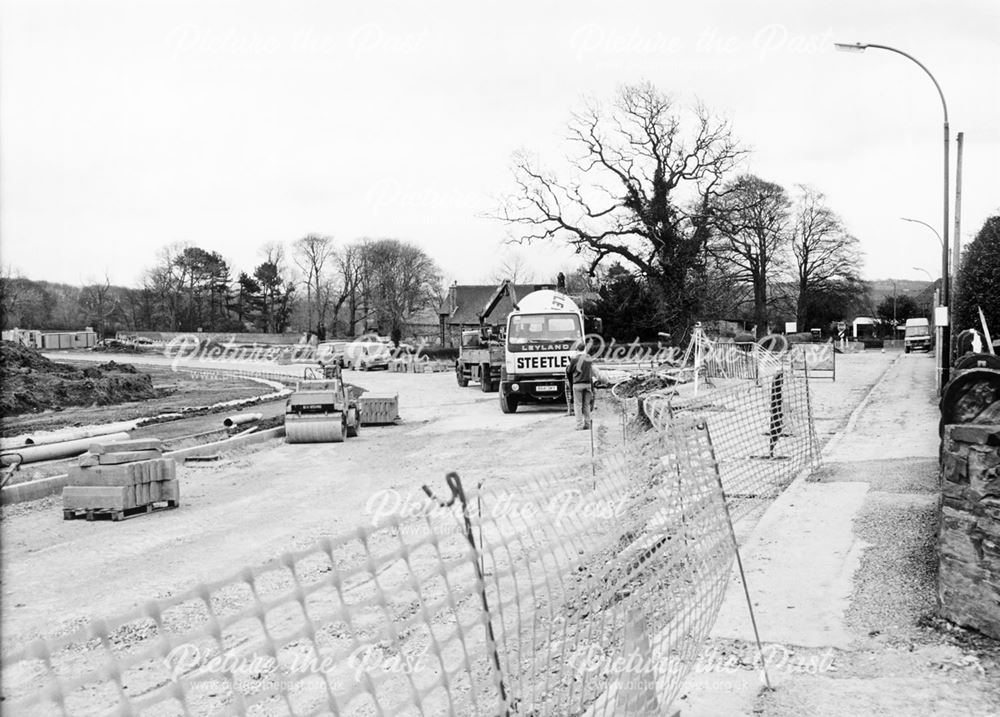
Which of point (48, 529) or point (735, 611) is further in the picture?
point (48, 529)

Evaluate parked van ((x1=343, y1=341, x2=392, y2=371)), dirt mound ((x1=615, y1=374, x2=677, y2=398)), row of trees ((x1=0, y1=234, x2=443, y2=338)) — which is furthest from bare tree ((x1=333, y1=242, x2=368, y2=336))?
dirt mound ((x1=615, y1=374, x2=677, y2=398))

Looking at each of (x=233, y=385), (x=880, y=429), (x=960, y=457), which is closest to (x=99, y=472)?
(x=960, y=457)

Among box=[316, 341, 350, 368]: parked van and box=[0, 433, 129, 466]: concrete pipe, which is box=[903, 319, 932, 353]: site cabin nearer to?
box=[316, 341, 350, 368]: parked van

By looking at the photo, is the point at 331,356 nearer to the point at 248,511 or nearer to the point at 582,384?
the point at 582,384

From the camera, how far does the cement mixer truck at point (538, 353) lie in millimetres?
22812

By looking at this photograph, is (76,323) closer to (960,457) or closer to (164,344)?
(164,344)

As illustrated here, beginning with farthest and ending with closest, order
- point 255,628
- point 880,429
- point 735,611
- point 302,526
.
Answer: point 880,429 < point 302,526 < point 255,628 < point 735,611

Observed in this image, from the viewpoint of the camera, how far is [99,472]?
1070cm

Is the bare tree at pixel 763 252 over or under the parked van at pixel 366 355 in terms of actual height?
over

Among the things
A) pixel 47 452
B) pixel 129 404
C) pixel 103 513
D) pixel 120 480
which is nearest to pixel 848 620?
pixel 120 480

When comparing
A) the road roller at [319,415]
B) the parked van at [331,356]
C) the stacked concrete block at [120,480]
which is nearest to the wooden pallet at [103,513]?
the stacked concrete block at [120,480]

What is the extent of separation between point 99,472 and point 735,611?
8.50 metres

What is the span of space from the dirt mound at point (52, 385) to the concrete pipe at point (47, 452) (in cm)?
1635

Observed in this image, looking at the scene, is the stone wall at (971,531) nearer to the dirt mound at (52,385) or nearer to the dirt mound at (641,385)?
the dirt mound at (641,385)
